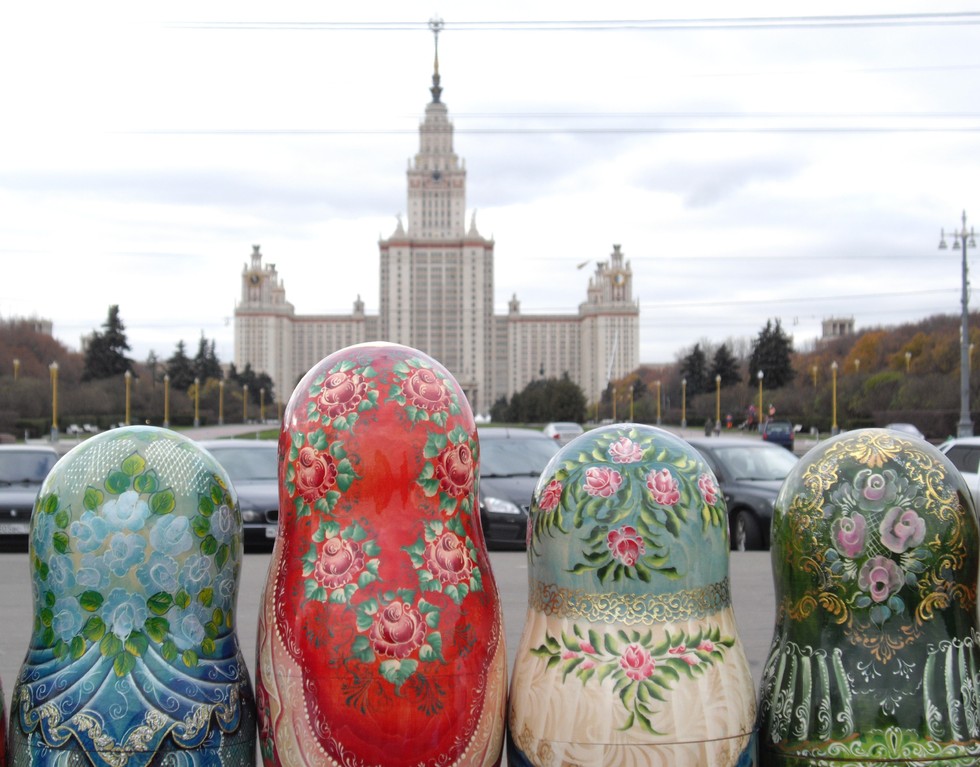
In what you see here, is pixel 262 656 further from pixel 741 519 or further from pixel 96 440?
pixel 741 519

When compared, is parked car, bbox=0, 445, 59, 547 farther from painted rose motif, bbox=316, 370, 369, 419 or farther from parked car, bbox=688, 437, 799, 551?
painted rose motif, bbox=316, 370, 369, 419

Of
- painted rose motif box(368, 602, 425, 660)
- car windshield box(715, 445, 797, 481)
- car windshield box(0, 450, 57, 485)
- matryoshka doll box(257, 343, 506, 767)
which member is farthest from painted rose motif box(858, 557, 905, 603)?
car windshield box(0, 450, 57, 485)

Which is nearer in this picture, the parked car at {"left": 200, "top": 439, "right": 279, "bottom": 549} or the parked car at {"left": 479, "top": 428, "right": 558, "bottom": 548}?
the parked car at {"left": 200, "top": 439, "right": 279, "bottom": 549}

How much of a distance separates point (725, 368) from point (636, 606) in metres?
83.1

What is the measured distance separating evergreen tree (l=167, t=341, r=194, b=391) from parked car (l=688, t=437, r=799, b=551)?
8218cm

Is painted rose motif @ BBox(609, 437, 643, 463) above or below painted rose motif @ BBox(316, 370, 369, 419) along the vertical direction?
below

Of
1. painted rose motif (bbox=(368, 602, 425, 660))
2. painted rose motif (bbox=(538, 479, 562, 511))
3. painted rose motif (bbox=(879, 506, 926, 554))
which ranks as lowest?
painted rose motif (bbox=(368, 602, 425, 660))

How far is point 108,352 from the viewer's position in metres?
74.9

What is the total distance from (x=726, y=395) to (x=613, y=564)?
233ft

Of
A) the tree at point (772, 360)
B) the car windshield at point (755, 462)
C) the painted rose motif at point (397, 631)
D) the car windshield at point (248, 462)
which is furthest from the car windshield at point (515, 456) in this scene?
the tree at point (772, 360)

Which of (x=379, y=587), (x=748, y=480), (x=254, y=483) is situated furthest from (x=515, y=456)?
(x=379, y=587)

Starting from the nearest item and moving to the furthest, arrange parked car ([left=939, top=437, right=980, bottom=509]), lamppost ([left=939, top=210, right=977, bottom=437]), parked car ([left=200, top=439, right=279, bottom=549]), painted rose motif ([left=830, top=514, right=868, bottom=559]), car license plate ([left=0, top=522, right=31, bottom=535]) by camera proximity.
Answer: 1. painted rose motif ([left=830, top=514, right=868, bottom=559])
2. parked car ([left=200, top=439, right=279, bottom=549])
3. parked car ([left=939, top=437, right=980, bottom=509])
4. car license plate ([left=0, top=522, right=31, bottom=535])
5. lamppost ([left=939, top=210, right=977, bottom=437])

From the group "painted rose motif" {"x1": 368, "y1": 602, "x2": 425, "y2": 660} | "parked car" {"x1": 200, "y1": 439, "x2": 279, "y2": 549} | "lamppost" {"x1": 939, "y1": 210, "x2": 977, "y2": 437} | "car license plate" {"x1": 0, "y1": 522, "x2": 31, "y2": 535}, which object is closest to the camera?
"painted rose motif" {"x1": 368, "y1": 602, "x2": 425, "y2": 660}

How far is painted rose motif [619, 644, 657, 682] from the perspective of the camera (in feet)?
Result: 9.89
